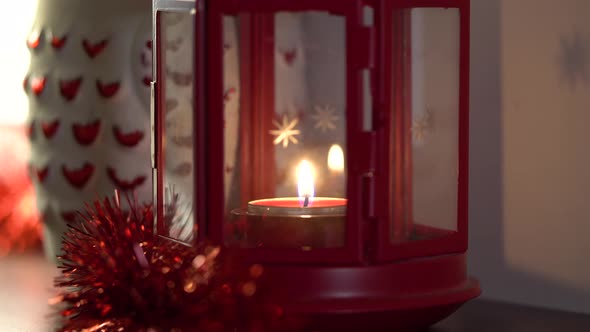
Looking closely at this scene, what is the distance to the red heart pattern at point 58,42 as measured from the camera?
41.0 inches

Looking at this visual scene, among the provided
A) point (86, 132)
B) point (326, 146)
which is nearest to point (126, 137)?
point (86, 132)

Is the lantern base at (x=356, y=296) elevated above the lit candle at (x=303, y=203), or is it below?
below

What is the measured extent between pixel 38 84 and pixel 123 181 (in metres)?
0.17

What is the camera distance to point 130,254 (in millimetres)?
752

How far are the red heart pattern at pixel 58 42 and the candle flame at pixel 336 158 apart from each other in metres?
0.45

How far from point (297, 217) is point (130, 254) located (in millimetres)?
153

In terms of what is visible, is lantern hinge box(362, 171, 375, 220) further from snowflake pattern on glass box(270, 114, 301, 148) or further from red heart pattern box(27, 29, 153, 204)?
red heart pattern box(27, 29, 153, 204)

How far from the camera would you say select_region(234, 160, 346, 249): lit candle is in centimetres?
74

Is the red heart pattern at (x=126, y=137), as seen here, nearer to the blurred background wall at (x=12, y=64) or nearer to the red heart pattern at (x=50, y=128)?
the red heart pattern at (x=50, y=128)

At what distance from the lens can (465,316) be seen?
873 mm

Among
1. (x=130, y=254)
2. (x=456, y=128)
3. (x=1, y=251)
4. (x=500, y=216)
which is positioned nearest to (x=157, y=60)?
(x=130, y=254)

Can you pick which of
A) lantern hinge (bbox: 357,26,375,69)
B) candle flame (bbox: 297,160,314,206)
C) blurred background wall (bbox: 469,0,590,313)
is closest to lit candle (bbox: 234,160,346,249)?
candle flame (bbox: 297,160,314,206)

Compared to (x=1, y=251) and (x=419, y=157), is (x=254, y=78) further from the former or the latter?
(x=1, y=251)

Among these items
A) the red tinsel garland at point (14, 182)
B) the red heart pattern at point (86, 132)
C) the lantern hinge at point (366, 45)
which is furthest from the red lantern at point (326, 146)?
the red tinsel garland at point (14, 182)
